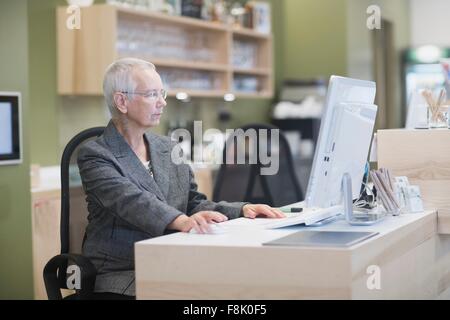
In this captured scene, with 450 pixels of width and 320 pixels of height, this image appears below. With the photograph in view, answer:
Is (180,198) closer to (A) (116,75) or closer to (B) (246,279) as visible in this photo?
(A) (116,75)

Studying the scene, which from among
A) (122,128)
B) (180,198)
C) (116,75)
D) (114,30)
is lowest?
(180,198)

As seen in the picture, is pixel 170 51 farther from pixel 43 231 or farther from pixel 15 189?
pixel 15 189

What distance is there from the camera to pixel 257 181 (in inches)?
167

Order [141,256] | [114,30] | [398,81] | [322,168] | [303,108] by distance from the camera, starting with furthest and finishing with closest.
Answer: [398,81], [303,108], [114,30], [322,168], [141,256]

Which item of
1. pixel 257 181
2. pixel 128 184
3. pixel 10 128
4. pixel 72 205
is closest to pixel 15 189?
pixel 10 128

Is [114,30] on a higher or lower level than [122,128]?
higher

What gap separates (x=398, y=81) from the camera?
9922 millimetres

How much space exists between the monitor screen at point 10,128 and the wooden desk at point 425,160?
2.08 meters

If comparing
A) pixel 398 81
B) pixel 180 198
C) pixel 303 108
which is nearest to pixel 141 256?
pixel 180 198

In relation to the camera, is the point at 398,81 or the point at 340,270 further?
the point at 398,81

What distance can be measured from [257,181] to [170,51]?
229 cm

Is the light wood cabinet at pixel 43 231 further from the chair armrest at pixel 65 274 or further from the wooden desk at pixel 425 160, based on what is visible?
the wooden desk at pixel 425 160

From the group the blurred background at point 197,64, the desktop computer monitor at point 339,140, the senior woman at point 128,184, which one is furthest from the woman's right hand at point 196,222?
the blurred background at point 197,64
